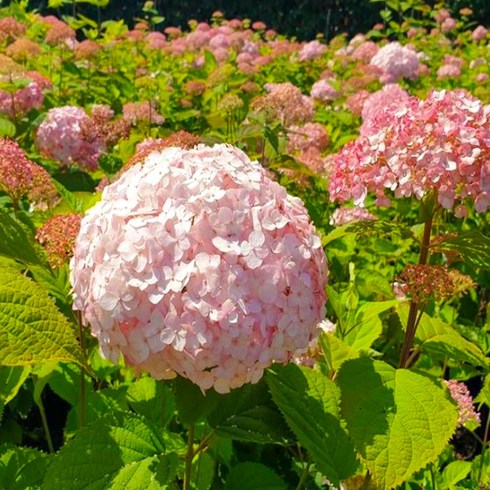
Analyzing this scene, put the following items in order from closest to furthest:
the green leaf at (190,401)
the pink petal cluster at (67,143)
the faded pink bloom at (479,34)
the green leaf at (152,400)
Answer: the green leaf at (190,401) → the green leaf at (152,400) → the pink petal cluster at (67,143) → the faded pink bloom at (479,34)

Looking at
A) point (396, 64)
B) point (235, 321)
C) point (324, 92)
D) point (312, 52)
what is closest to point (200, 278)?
point (235, 321)

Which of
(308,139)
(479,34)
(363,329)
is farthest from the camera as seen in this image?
(479,34)

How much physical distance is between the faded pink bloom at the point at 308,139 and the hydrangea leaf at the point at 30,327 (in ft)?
7.78

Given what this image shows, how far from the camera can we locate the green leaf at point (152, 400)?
67.5 inches

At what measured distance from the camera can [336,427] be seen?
1.32 metres

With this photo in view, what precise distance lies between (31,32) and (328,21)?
1076 centimetres

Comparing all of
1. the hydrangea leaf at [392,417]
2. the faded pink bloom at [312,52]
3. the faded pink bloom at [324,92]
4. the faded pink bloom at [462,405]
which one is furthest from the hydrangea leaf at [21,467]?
the faded pink bloom at [312,52]

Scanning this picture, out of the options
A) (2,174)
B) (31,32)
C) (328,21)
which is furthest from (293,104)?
(328,21)

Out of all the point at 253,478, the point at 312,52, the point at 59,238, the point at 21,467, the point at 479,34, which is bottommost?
the point at 479,34

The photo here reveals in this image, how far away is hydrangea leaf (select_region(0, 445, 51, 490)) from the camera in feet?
4.86

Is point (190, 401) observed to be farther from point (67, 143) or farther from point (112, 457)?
point (67, 143)

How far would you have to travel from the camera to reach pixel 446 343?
5.12 feet

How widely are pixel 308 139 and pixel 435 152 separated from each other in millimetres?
1991

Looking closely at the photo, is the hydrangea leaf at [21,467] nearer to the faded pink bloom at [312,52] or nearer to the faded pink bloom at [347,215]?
the faded pink bloom at [347,215]
